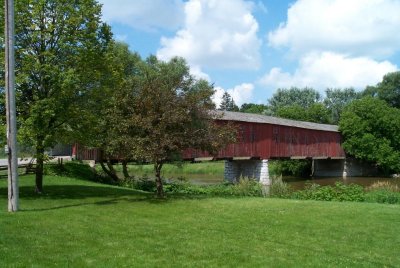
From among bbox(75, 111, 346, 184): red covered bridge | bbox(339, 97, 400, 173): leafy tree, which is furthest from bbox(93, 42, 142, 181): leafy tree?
bbox(339, 97, 400, 173): leafy tree

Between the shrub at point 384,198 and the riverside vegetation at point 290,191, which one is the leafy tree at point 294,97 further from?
the shrub at point 384,198

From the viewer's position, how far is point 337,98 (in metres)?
106

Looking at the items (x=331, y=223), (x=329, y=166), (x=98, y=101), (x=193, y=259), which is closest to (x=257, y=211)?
(x=331, y=223)

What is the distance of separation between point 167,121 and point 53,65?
4707 millimetres

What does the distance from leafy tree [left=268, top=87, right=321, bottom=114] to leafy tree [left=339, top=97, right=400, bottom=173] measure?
3742 cm

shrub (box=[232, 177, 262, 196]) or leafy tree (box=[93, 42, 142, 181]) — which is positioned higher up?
leafy tree (box=[93, 42, 142, 181])

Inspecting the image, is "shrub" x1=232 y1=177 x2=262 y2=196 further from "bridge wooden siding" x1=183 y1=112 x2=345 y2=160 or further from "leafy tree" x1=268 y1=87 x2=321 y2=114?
"leafy tree" x1=268 y1=87 x2=321 y2=114

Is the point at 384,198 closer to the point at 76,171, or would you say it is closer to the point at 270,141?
the point at 76,171

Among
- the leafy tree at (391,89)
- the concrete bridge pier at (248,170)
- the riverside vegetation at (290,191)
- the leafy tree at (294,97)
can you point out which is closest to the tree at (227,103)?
the leafy tree at (294,97)

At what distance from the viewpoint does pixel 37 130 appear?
627 inches

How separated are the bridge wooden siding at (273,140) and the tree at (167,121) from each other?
2176cm

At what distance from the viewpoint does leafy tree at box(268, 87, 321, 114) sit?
334 ft

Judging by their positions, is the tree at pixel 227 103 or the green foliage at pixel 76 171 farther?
the tree at pixel 227 103

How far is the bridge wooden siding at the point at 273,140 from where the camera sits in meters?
44.0
